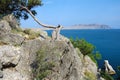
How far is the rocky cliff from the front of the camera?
99.4 feet

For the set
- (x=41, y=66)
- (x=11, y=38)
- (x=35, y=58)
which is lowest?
(x=41, y=66)

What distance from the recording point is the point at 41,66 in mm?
31656

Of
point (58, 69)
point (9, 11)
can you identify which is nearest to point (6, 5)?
point (9, 11)

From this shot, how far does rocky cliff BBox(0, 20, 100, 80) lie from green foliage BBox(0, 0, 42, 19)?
3932mm

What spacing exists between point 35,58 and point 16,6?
1055cm

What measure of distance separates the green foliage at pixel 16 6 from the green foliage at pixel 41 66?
30.9 ft

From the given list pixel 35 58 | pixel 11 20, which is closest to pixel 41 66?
pixel 35 58

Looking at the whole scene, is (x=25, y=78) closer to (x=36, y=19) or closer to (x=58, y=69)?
(x=58, y=69)

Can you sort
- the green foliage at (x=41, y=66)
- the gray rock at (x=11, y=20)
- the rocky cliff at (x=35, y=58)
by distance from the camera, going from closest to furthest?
the rocky cliff at (x=35, y=58)
the green foliage at (x=41, y=66)
the gray rock at (x=11, y=20)

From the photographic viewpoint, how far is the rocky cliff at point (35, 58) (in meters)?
30.3

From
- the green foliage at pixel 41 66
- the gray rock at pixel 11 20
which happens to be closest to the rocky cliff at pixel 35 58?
the green foliage at pixel 41 66

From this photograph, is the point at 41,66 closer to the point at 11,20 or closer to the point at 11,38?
the point at 11,38

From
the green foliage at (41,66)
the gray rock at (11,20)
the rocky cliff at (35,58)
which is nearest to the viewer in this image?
the rocky cliff at (35,58)

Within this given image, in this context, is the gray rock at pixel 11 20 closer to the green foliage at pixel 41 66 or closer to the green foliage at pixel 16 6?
the green foliage at pixel 16 6
